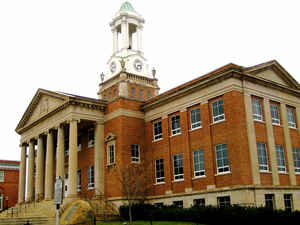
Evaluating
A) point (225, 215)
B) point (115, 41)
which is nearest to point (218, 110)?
point (225, 215)

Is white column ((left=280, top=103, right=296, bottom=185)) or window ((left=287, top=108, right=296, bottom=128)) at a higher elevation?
window ((left=287, top=108, right=296, bottom=128))

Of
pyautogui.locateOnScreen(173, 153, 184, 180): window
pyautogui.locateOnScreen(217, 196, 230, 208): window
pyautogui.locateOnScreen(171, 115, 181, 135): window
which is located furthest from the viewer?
pyautogui.locateOnScreen(171, 115, 181, 135): window

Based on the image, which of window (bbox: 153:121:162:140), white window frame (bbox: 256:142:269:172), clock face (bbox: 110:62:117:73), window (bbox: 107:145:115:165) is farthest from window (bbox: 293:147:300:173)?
clock face (bbox: 110:62:117:73)

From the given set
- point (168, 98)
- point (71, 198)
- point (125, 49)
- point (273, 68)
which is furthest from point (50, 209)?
point (125, 49)

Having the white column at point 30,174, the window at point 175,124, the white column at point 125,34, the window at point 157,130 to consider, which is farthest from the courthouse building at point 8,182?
the window at point 175,124

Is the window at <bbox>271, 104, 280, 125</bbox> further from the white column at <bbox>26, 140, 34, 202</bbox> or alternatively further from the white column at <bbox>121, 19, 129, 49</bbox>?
the white column at <bbox>121, 19, 129, 49</bbox>

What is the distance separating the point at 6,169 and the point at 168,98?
39.1 metres

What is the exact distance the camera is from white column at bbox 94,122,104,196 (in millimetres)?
36312

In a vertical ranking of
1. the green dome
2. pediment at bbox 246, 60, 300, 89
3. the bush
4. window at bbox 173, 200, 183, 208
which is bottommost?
the bush

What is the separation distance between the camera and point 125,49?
183 feet

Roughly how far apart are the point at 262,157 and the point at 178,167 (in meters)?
7.64

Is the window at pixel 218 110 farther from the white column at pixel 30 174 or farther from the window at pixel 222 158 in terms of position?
the white column at pixel 30 174

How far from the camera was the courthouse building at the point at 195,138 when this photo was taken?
27750 mm

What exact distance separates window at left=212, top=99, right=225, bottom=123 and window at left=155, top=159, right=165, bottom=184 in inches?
302
